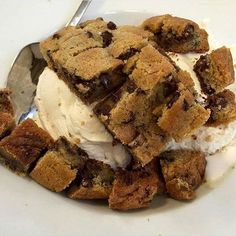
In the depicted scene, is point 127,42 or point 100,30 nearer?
point 127,42

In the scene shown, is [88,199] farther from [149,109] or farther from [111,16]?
[111,16]

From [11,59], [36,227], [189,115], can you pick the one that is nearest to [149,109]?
[189,115]

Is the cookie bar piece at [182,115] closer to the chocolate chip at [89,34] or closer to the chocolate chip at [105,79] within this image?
the chocolate chip at [105,79]

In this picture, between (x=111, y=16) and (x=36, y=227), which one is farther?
(x=111, y=16)

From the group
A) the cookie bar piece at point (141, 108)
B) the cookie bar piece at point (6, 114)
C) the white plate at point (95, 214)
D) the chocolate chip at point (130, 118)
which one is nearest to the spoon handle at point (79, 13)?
the white plate at point (95, 214)

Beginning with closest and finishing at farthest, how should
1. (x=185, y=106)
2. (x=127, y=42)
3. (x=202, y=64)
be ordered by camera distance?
(x=185, y=106) → (x=127, y=42) → (x=202, y=64)

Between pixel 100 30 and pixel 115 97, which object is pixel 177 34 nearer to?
pixel 100 30

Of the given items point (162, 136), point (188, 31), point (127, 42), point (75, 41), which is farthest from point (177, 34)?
point (162, 136)
